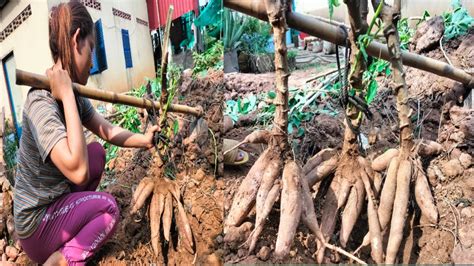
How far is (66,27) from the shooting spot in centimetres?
100

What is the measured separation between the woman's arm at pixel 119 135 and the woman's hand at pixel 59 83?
0.20 meters

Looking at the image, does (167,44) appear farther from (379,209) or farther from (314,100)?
(379,209)

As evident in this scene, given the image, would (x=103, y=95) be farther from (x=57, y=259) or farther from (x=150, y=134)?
(x=57, y=259)

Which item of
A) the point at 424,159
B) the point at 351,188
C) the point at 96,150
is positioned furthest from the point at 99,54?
the point at 424,159

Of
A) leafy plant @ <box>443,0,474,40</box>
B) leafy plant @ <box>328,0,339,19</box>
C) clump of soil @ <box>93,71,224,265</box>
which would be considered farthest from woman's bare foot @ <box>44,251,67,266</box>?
leafy plant @ <box>443,0,474,40</box>

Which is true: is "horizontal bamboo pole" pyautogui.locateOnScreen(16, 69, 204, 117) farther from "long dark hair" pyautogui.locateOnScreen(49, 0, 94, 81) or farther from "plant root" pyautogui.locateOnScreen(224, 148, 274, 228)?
"plant root" pyautogui.locateOnScreen(224, 148, 274, 228)

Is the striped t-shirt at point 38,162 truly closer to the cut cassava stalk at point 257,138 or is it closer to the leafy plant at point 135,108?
Result: the leafy plant at point 135,108

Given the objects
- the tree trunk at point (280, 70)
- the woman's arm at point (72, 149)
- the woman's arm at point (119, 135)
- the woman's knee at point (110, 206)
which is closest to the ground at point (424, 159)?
the tree trunk at point (280, 70)

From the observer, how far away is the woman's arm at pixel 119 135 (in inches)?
47.5

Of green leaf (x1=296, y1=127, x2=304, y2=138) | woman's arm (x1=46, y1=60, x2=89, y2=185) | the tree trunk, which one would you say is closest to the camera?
woman's arm (x1=46, y1=60, x2=89, y2=185)

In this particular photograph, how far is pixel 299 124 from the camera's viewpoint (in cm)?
140

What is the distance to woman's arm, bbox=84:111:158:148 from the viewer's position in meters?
1.21

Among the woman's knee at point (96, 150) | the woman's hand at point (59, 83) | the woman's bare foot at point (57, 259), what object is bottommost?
the woman's bare foot at point (57, 259)

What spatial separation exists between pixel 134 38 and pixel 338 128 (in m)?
0.74
